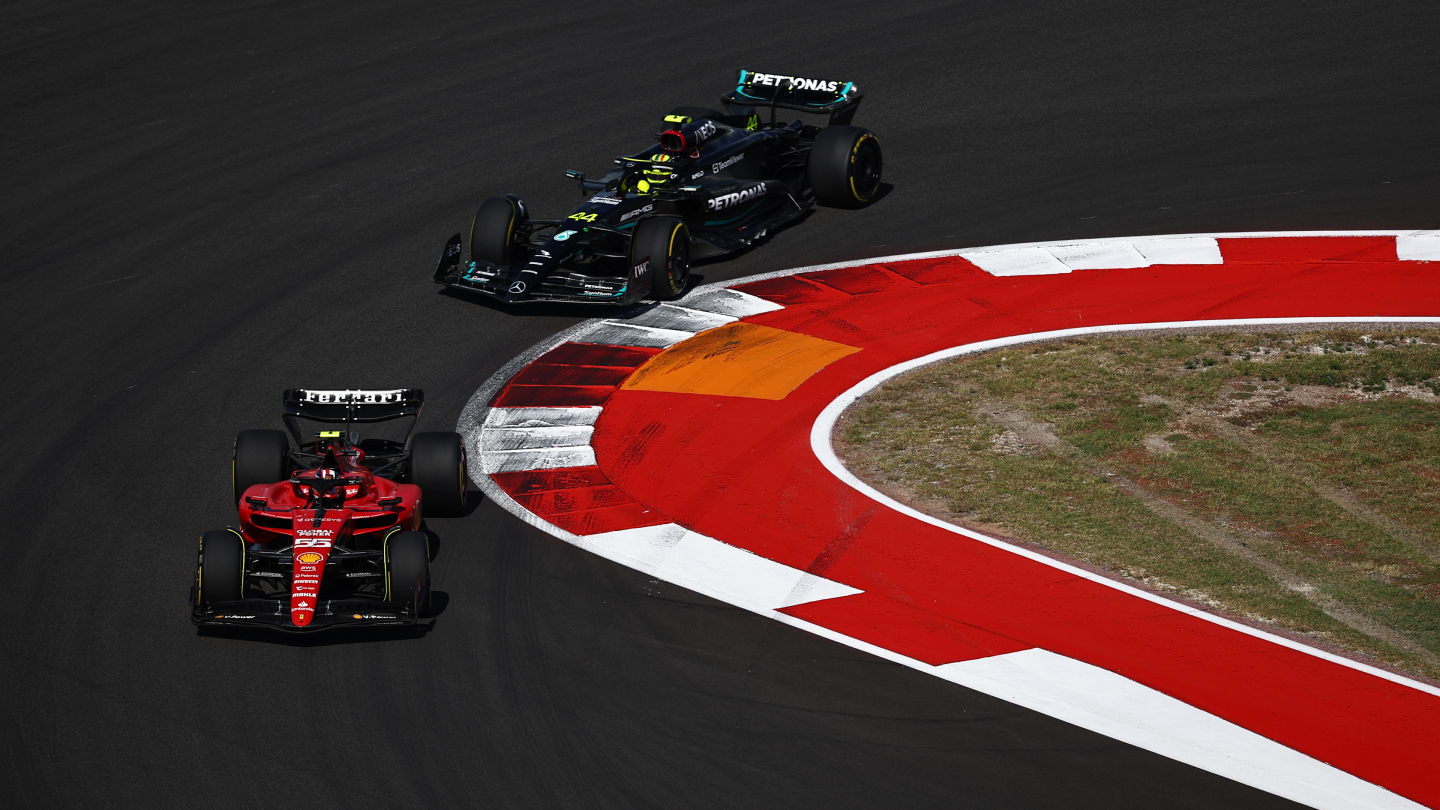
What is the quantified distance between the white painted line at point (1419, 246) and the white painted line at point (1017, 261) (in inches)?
151

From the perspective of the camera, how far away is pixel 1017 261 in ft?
54.3

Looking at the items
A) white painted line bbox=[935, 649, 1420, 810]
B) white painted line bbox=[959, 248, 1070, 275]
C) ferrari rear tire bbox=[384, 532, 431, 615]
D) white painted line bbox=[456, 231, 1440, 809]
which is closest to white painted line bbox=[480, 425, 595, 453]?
white painted line bbox=[456, 231, 1440, 809]

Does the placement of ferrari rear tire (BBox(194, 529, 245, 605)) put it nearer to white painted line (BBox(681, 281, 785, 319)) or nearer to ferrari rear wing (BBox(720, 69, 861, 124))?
white painted line (BBox(681, 281, 785, 319))

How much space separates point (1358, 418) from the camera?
12.8m

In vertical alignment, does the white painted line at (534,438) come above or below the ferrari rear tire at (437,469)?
below

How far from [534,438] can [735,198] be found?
5.13 metres

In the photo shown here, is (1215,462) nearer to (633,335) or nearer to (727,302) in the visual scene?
(727,302)

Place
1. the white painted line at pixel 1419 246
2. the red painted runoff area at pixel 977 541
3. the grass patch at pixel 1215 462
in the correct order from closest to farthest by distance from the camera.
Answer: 1. the red painted runoff area at pixel 977 541
2. the grass patch at pixel 1215 462
3. the white painted line at pixel 1419 246

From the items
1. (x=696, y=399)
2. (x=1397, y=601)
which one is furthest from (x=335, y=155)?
(x=1397, y=601)

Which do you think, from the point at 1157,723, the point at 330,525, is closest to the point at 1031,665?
the point at 1157,723

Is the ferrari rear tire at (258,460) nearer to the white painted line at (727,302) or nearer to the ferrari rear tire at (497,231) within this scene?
the ferrari rear tire at (497,231)

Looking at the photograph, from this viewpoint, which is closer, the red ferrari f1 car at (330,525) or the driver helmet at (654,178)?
the red ferrari f1 car at (330,525)

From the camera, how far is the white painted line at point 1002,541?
952 cm

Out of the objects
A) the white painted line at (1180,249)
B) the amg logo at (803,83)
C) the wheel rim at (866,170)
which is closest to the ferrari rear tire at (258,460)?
the wheel rim at (866,170)
